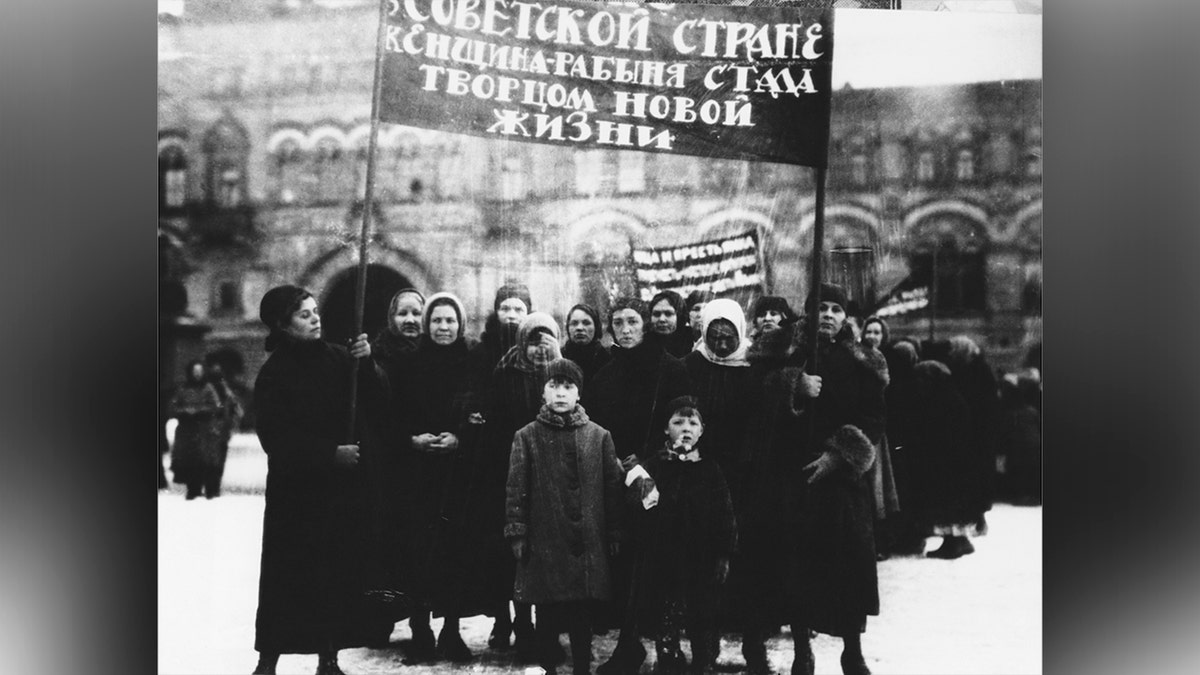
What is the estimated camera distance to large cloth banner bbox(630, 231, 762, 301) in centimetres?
386

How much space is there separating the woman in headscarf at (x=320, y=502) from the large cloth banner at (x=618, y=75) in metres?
1.07

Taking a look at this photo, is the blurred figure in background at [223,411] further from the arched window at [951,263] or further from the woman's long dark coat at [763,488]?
the arched window at [951,263]

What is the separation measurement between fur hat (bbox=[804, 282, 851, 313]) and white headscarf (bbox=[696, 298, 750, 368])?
0.27 metres

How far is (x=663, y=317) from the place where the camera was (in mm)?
3848

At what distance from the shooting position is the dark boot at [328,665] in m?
3.80

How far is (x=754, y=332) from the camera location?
3875mm

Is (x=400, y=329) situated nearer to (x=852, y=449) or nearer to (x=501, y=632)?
(x=501, y=632)

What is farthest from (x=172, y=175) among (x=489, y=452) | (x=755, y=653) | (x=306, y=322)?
(x=755, y=653)

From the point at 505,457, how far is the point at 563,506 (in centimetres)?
30

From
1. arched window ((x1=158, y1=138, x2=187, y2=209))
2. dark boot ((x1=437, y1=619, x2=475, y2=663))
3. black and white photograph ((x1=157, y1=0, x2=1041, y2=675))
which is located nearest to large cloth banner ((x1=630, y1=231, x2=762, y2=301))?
black and white photograph ((x1=157, y1=0, x2=1041, y2=675))

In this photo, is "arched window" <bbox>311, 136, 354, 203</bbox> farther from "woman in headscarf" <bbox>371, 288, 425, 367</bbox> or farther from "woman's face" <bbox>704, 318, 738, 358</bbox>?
"woman's face" <bbox>704, 318, 738, 358</bbox>

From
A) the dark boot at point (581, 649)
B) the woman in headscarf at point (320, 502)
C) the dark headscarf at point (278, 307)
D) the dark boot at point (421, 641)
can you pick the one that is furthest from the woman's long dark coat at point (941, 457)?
the dark headscarf at point (278, 307)
